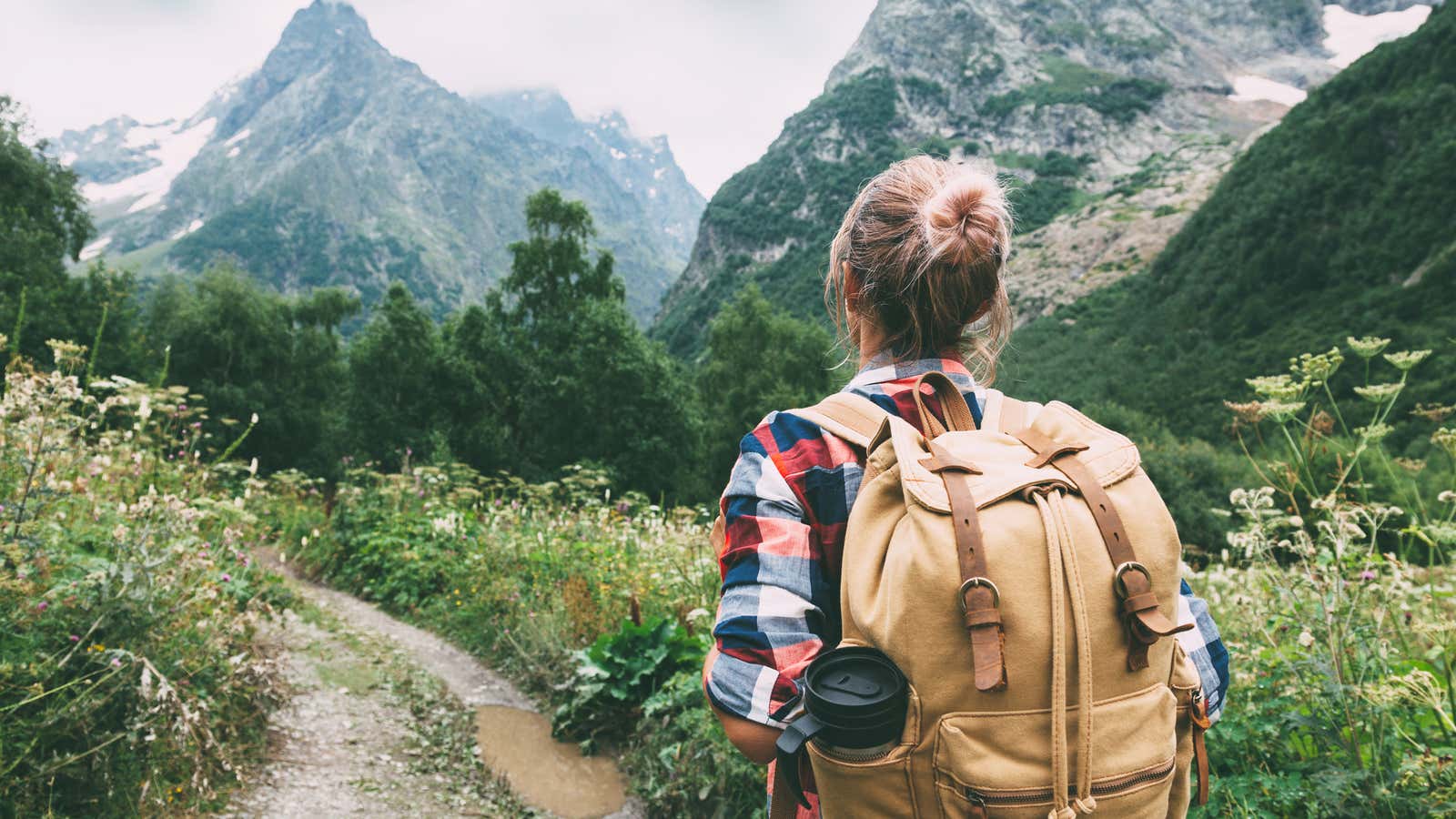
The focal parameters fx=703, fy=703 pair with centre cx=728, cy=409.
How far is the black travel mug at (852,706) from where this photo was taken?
0.97m

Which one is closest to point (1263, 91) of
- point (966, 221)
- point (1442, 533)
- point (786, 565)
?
point (1442, 533)

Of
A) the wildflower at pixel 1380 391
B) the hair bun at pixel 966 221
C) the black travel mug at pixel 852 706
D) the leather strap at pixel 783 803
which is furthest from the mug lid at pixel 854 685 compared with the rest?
the wildflower at pixel 1380 391

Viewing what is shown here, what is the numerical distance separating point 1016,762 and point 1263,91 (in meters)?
248

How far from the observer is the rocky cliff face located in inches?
4449

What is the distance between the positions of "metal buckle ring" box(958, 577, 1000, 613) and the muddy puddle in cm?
336

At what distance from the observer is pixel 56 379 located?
10.8 feet

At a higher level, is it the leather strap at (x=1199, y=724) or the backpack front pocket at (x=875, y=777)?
the backpack front pocket at (x=875, y=777)

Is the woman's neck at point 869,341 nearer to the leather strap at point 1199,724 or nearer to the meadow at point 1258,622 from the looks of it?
the leather strap at point 1199,724

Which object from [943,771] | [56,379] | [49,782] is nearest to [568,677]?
[49,782]

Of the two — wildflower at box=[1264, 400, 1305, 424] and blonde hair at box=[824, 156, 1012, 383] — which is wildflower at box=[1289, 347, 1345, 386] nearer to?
wildflower at box=[1264, 400, 1305, 424]

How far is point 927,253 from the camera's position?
1.32 metres

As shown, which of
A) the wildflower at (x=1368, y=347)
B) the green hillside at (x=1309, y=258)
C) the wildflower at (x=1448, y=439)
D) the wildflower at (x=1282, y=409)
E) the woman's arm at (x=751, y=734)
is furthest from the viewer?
the green hillside at (x=1309, y=258)

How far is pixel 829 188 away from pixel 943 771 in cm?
15646

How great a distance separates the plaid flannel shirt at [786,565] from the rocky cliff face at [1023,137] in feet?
338
